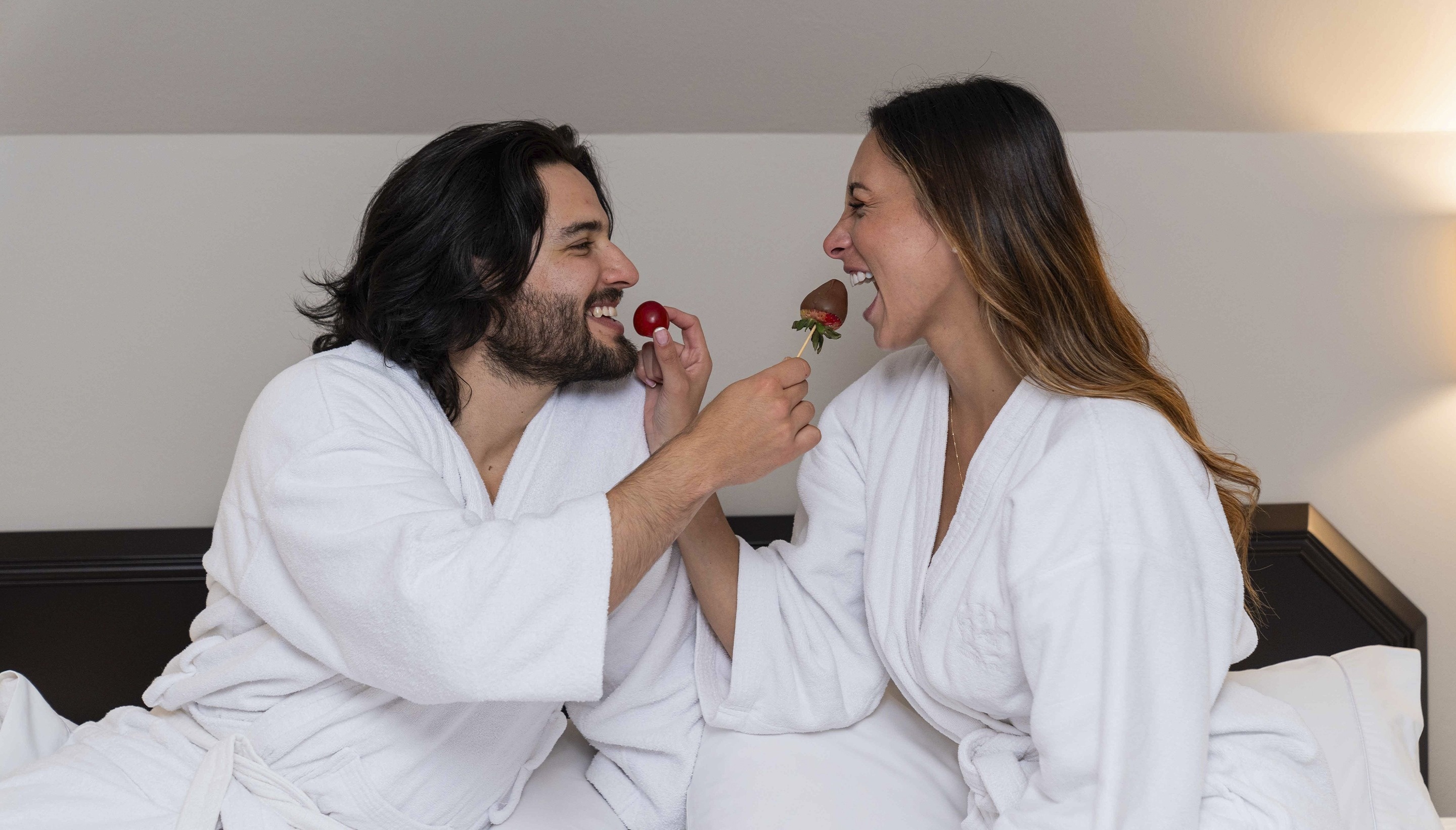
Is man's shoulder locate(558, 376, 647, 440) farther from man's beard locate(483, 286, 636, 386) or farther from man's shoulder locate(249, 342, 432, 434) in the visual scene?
man's shoulder locate(249, 342, 432, 434)

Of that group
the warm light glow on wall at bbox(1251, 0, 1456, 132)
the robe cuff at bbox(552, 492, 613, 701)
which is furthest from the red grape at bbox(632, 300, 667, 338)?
the warm light glow on wall at bbox(1251, 0, 1456, 132)

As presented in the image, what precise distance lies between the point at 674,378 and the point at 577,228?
0.28m

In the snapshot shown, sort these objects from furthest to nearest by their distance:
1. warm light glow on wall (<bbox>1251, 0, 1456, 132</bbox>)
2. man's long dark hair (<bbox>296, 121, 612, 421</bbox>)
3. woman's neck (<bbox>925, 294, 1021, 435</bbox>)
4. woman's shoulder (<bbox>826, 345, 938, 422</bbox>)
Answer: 1. warm light glow on wall (<bbox>1251, 0, 1456, 132</bbox>)
2. woman's shoulder (<bbox>826, 345, 938, 422</bbox>)
3. man's long dark hair (<bbox>296, 121, 612, 421</bbox>)
4. woman's neck (<bbox>925, 294, 1021, 435</bbox>)

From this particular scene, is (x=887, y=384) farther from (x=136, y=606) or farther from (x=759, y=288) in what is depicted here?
(x=136, y=606)

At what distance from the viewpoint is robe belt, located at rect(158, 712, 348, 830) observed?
4.75 feet

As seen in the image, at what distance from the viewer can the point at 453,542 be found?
1296 mm

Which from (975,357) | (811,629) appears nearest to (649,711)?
(811,629)

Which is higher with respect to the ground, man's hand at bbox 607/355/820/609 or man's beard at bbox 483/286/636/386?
man's beard at bbox 483/286/636/386

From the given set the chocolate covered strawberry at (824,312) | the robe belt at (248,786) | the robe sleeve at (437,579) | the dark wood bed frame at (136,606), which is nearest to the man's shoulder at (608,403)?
the chocolate covered strawberry at (824,312)

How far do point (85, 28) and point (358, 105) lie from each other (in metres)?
0.49

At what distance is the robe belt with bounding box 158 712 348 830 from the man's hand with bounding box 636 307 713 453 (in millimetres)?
694

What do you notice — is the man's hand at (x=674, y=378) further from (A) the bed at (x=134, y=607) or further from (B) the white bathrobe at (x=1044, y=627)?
(A) the bed at (x=134, y=607)

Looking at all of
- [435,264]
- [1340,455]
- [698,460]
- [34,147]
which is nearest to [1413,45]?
[1340,455]

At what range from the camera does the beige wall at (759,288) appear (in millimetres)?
2270
